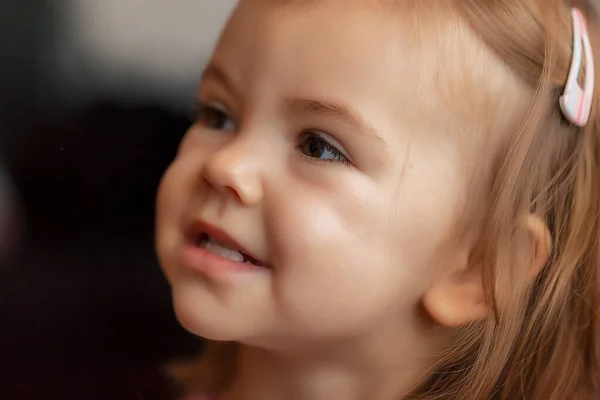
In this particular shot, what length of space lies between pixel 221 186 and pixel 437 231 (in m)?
0.17

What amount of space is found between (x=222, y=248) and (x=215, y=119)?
0.13 meters

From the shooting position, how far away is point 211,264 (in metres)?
0.59

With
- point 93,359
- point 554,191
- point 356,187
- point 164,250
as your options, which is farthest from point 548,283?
point 93,359

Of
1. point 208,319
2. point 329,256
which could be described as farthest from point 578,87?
point 208,319

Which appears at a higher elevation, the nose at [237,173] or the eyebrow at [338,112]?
the eyebrow at [338,112]

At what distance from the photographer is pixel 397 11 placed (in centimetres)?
56

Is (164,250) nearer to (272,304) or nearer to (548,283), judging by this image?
(272,304)

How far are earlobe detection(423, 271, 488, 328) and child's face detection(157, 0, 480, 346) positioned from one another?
0.03 meters

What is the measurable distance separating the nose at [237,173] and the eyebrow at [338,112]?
0.05 m

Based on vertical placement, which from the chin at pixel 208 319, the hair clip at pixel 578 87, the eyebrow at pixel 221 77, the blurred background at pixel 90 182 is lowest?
the blurred background at pixel 90 182

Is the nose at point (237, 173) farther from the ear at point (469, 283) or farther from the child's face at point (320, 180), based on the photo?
the ear at point (469, 283)

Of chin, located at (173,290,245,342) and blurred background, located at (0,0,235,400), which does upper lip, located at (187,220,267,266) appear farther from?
blurred background, located at (0,0,235,400)

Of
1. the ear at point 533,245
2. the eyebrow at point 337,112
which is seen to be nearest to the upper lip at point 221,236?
the eyebrow at point 337,112

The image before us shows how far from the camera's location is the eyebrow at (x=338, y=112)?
56cm
